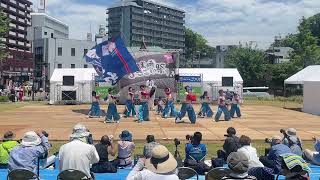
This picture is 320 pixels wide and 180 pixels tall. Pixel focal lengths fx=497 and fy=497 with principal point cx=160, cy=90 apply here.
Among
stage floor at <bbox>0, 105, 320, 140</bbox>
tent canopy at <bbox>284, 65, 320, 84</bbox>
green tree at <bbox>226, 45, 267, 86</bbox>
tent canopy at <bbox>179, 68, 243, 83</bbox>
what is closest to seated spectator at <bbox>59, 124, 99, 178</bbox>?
stage floor at <bbox>0, 105, 320, 140</bbox>

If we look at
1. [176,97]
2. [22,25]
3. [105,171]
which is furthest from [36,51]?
[105,171]

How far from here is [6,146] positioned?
9969 mm

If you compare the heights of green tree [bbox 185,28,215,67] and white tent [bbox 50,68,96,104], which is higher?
green tree [bbox 185,28,215,67]

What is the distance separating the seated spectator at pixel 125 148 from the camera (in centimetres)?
1068

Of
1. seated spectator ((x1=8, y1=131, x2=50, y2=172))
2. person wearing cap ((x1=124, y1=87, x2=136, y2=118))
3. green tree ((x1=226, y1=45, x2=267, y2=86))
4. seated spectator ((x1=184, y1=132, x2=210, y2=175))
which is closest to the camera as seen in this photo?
seated spectator ((x1=8, y1=131, x2=50, y2=172))

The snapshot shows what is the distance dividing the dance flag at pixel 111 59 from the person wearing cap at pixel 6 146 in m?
18.1

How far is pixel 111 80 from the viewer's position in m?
28.5

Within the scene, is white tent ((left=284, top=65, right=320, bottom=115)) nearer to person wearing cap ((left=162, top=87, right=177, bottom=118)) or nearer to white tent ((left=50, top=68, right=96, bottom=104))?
person wearing cap ((left=162, top=87, right=177, bottom=118))

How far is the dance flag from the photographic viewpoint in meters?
28.3

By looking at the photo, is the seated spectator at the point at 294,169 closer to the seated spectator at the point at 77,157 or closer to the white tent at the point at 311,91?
the seated spectator at the point at 77,157

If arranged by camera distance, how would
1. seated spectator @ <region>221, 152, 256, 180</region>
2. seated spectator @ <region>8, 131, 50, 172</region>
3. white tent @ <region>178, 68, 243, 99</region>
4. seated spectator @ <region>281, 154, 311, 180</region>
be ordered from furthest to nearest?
white tent @ <region>178, 68, 243, 99</region> → seated spectator @ <region>8, 131, 50, 172</region> → seated spectator @ <region>281, 154, 311, 180</region> → seated spectator @ <region>221, 152, 256, 180</region>

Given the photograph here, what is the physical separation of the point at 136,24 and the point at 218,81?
448 ft

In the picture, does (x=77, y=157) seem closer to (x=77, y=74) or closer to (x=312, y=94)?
(x=312, y=94)

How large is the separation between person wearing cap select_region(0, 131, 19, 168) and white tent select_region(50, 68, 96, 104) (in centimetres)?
2881
